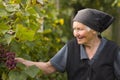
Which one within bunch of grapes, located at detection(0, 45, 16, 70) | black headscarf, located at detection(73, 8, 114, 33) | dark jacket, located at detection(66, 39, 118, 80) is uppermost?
black headscarf, located at detection(73, 8, 114, 33)

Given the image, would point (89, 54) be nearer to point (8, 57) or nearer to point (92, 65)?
point (92, 65)

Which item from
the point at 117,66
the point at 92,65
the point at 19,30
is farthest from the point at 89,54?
the point at 19,30

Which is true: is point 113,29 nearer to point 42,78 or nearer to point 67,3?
point 67,3

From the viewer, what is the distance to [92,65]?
357cm

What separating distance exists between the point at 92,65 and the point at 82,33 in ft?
0.92

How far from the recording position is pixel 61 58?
3.65 m

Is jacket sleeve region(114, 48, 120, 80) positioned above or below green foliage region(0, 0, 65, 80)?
below

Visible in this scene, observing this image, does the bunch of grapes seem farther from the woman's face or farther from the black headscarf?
the black headscarf

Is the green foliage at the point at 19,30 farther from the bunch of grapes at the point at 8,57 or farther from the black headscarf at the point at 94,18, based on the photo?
the black headscarf at the point at 94,18

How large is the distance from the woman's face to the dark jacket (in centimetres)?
Answer: 16

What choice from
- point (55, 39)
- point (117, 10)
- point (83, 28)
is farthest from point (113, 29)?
point (83, 28)

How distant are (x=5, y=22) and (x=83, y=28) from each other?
585mm

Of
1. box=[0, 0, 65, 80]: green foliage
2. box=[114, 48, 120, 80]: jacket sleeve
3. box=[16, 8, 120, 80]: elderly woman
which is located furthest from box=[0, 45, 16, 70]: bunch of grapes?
box=[114, 48, 120, 80]: jacket sleeve

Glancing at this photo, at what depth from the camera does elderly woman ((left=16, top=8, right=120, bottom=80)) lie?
3.53 meters
